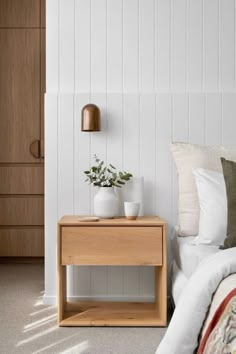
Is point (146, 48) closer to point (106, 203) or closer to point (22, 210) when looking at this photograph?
point (106, 203)

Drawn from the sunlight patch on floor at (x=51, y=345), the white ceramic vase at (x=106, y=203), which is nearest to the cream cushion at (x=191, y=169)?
the white ceramic vase at (x=106, y=203)

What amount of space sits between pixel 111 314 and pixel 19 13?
2.97 meters

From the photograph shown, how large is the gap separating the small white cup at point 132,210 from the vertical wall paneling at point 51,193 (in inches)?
21.1

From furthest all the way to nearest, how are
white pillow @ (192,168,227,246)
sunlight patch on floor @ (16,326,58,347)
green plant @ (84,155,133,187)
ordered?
green plant @ (84,155,133,187), white pillow @ (192,168,227,246), sunlight patch on floor @ (16,326,58,347)

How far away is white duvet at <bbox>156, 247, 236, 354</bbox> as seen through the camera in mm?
2141

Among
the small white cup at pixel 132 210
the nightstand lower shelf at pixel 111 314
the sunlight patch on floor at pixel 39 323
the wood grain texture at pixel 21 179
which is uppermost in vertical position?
the wood grain texture at pixel 21 179

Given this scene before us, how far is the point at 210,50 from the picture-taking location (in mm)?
3709

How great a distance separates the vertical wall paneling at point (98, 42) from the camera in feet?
12.2

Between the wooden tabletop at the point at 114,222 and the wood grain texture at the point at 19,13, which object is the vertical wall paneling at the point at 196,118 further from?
the wood grain texture at the point at 19,13

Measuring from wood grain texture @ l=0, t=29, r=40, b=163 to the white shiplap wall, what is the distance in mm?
1434

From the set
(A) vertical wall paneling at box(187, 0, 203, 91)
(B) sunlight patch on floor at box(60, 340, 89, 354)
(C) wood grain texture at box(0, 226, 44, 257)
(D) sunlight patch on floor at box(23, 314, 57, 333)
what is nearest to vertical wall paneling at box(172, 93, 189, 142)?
(A) vertical wall paneling at box(187, 0, 203, 91)

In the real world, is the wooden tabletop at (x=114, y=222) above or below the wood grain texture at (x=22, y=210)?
above

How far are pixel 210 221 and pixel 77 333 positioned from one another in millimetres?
906

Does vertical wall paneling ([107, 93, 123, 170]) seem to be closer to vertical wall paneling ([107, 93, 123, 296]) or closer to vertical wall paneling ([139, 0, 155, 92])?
vertical wall paneling ([107, 93, 123, 296])
